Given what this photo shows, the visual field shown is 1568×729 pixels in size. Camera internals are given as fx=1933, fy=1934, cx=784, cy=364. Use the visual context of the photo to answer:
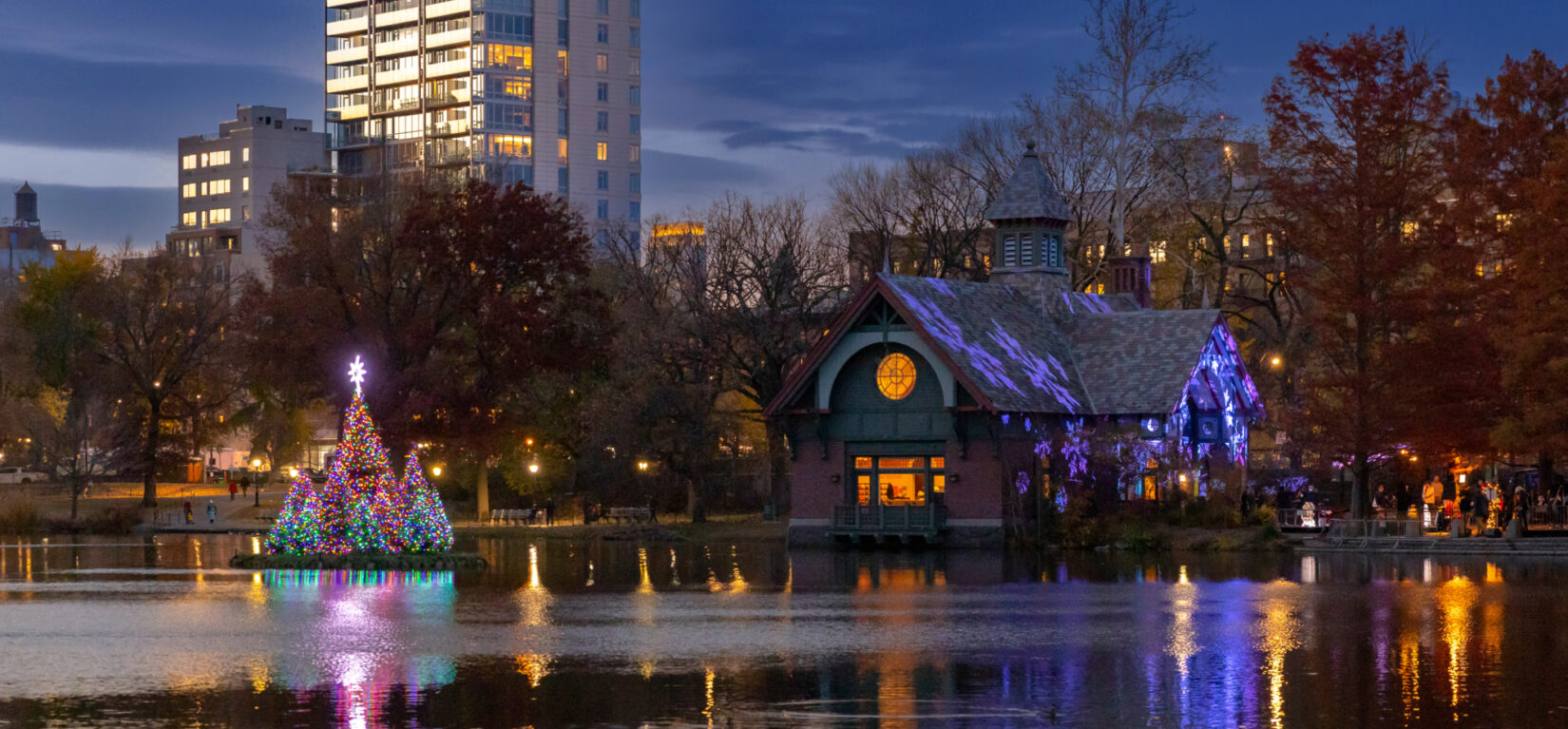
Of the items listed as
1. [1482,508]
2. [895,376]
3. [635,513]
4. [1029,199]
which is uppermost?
[1029,199]

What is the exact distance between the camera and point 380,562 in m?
47.9

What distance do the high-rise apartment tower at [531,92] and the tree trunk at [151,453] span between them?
79293 mm

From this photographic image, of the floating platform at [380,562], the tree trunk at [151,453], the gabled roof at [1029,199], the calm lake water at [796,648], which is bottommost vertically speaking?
the calm lake water at [796,648]

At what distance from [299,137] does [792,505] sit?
444 ft

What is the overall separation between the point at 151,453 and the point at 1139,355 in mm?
49025

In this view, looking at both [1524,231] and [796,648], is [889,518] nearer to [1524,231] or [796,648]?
[1524,231]

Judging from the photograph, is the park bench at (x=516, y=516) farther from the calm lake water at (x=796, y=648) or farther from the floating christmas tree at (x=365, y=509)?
the calm lake water at (x=796, y=648)

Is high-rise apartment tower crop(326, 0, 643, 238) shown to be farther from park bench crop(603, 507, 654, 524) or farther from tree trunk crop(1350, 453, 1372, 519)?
tree trunk crop(1350, 453, 1372, 519)

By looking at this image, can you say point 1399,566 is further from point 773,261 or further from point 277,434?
point 277,434

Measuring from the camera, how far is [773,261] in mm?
76312

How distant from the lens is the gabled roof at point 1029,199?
6819 cm

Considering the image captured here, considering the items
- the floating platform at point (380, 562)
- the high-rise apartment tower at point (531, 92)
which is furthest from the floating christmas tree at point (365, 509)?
the high-rise apartment tower at point (531, 92)

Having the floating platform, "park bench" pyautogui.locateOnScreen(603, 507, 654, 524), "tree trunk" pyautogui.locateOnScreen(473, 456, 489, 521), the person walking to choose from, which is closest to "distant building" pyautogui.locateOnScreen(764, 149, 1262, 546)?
the person walking

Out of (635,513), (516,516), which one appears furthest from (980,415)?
(516,516)
